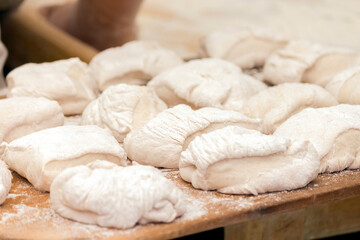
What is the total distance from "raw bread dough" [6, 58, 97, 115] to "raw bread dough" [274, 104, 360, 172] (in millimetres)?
727

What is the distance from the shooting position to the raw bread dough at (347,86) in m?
1.93

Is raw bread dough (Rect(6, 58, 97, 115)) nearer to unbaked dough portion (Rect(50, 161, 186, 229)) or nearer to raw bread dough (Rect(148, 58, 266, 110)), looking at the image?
raw bread dough (Rect(148, 58, 266, 110))

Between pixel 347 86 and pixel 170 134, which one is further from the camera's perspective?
pixel 347 86

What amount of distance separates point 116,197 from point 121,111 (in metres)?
0.56

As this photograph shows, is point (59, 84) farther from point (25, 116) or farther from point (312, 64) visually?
point (312, 64)

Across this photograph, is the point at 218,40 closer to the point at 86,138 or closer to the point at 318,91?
the point at 318,91

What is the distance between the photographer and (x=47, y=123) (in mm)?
1740

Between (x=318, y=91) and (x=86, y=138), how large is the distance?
2.63 feet

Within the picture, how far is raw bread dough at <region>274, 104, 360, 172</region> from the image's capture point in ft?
5.08

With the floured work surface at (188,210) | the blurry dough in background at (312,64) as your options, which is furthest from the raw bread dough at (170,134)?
the blurry dough in background at (312,64)

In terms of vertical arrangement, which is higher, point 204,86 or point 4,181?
point 204,86

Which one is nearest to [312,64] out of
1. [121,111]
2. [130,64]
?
[130,64]

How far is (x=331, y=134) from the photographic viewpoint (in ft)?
5.13

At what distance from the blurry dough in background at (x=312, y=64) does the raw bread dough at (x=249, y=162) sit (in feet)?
2.69
